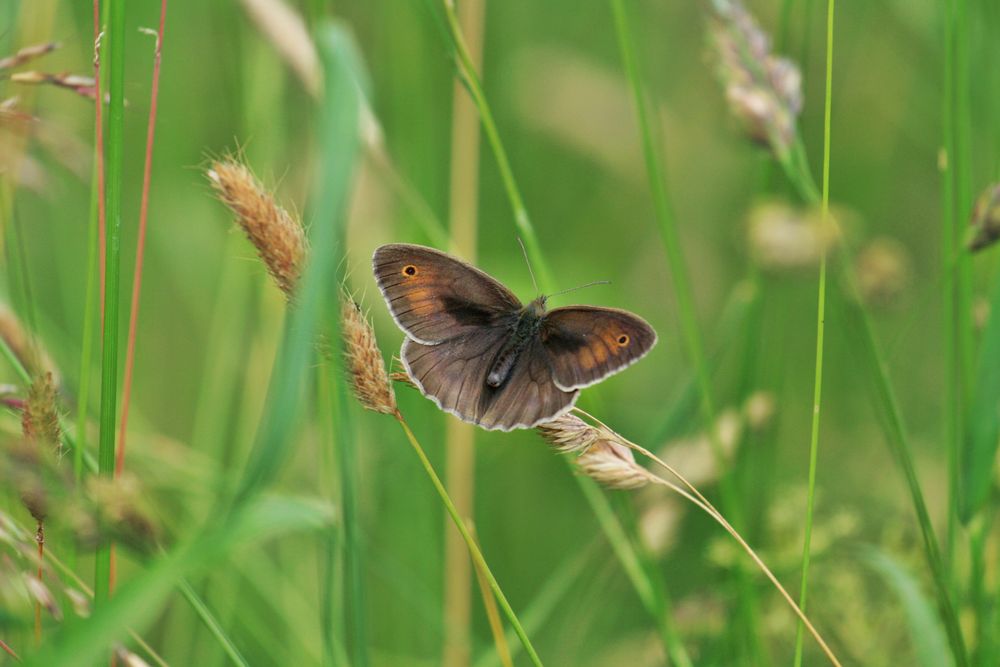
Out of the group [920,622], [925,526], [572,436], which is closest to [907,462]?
[925,526]

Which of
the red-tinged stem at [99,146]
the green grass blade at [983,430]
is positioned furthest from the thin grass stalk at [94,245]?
the green grass blade at [983,430]

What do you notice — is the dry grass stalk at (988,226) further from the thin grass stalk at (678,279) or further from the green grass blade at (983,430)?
the thin grass stalk at (678,279)

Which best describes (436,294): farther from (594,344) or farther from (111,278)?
(111,278)

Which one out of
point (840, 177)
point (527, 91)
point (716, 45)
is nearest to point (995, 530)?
point (716, 45)

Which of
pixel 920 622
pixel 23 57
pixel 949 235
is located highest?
pixel 23 57

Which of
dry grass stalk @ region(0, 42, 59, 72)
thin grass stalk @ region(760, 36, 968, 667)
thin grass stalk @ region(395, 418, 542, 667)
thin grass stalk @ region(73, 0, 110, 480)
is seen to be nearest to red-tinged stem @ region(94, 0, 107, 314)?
thin grass stalk @ region(73, 0, 110, 480)

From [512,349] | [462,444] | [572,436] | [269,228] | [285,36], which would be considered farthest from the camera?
[462,444]

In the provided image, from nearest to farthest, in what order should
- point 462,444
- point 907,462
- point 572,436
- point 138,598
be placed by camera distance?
point 138,598
point 572,436
point 907,462
point 462,444

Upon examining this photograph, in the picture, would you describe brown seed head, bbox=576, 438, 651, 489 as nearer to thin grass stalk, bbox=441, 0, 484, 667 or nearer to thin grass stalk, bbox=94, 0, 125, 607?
thin grass stalk, bbox=94, 0, 125, 607
